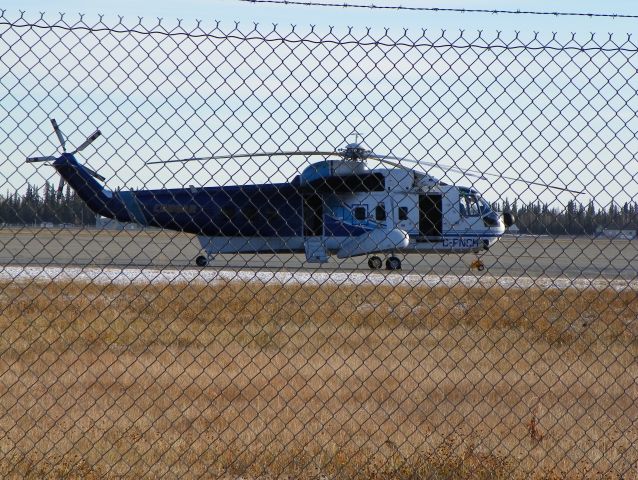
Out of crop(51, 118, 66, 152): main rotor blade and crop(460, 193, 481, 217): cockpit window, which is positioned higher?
crop(51, 118, 66, 152): main rotor blade

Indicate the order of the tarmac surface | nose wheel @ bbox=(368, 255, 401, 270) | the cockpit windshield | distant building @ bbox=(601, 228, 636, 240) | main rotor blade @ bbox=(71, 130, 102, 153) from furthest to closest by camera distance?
the cockpit windshield
nose wheel @ bbox=(368, 255, 401, 270)
the tarmac surface
distant building @ bbox=(601, 228, 636, 240)
main rotor blade @ bbox=(71, 130, 102, 153)

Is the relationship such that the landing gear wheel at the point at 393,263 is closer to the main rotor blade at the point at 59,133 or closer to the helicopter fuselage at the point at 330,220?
the helicopter fuselage at the point at 330,220

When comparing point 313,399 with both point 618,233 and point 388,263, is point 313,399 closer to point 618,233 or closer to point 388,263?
point 618,233

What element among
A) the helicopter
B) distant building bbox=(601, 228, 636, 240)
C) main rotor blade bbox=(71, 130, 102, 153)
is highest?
main rotor blade bbox=(71, 130, 102, 153)

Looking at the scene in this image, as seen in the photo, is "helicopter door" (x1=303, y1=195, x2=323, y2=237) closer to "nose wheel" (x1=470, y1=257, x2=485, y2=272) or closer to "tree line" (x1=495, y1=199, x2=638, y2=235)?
"nose wheel" (x1=470, y1=257, x2=485, y2=272)

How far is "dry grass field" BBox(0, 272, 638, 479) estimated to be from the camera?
542 cm

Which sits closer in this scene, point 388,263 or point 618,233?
point 618,233

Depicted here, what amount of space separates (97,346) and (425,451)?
5741 mm

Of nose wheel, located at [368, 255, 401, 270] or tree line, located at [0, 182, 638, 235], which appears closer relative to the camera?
tree line, located at [0, 182, 638, 235]

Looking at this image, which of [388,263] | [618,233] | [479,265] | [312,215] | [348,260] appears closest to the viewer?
[618,233]

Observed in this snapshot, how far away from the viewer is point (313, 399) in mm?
7688

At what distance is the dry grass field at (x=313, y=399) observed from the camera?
5.42 metres

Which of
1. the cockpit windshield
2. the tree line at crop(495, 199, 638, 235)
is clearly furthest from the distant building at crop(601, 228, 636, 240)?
the cockpit windshield

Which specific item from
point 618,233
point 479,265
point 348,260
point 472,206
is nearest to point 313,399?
point 479,265
